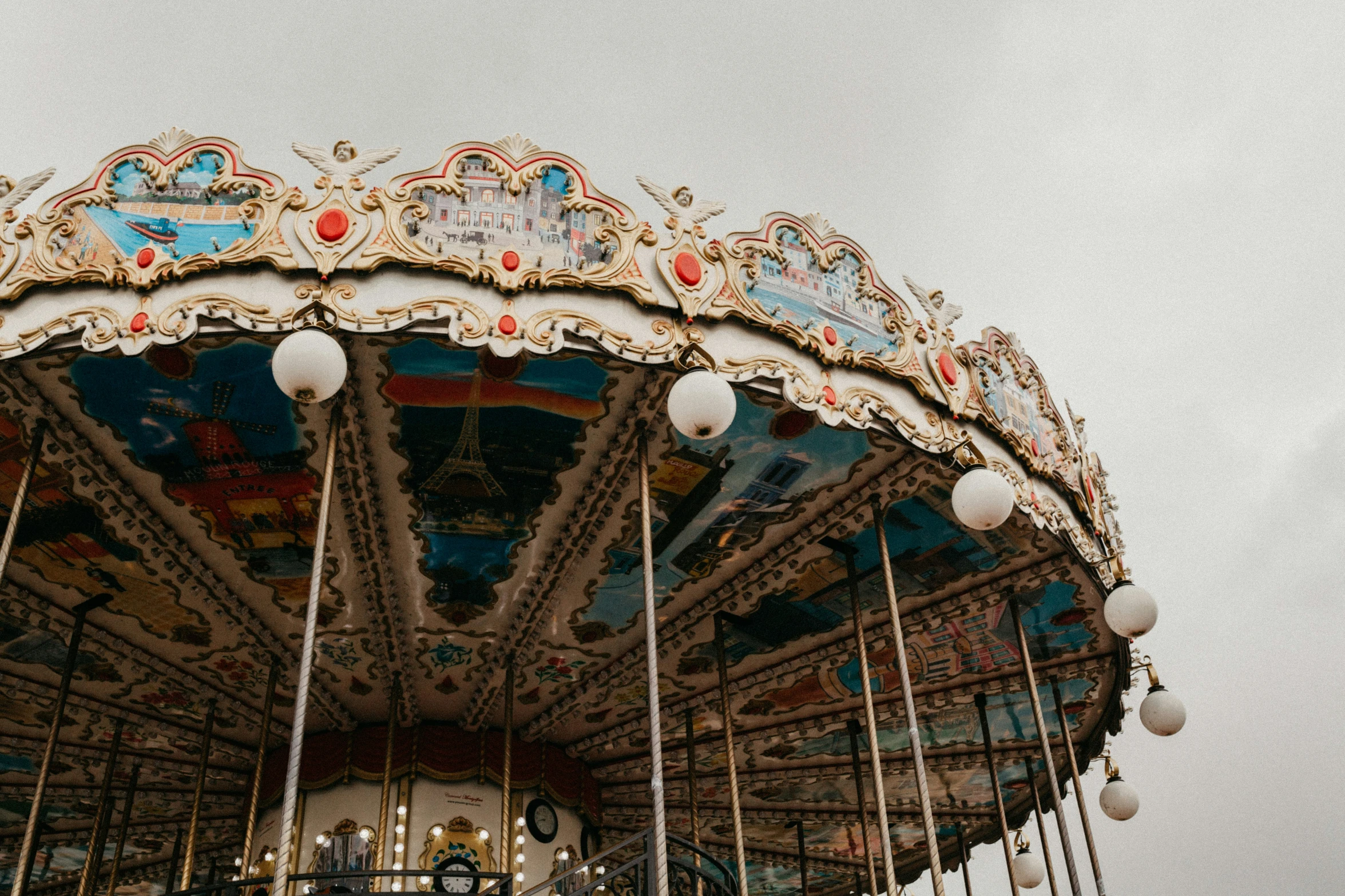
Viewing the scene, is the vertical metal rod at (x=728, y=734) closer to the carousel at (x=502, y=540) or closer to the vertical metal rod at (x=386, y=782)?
the carousel at (x=502, y=540)

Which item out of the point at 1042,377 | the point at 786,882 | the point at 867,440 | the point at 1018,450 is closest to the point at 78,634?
the point at 867,440

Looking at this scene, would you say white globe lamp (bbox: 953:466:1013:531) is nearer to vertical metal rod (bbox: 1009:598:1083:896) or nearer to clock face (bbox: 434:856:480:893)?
vertical metal rod (bbox: 1009:598:1083:896)

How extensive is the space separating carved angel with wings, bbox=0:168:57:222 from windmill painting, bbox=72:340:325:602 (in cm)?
108

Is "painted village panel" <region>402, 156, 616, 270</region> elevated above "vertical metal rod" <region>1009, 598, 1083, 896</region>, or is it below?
above

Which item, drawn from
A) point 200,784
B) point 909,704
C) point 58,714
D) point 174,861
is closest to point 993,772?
point 909,704

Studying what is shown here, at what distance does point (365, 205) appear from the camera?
679 centimetres

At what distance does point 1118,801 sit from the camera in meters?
10.9

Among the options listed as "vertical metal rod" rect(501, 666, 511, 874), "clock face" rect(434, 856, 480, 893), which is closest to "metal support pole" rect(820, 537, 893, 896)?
"vertical metal rod" rect(501, 666, 511, 874)

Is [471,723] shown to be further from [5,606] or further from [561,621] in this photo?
[5,606]

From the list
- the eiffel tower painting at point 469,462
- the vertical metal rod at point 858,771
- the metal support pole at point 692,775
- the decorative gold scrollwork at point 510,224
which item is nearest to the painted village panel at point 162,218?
the decorative gold scrollwork at point 510,224

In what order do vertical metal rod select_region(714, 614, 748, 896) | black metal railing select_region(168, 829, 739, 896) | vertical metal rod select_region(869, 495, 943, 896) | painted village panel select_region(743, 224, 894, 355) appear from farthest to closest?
1. vertical metal rod select_region(714, 614, 748, 896)
2. painted village panel select_region(743, 224, 894, 355)
3. vertical metal rod select_region(869, 495, 943, 896)
4. black metal railing select_region(168, 829, 739, 896)

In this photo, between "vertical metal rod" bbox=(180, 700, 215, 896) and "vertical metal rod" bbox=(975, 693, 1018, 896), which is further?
"vertical metal rod" bbox=(975, 693, 1018, 896)

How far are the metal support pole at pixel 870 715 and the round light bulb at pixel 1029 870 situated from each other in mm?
6075

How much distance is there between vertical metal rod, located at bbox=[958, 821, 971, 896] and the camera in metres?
13.3
